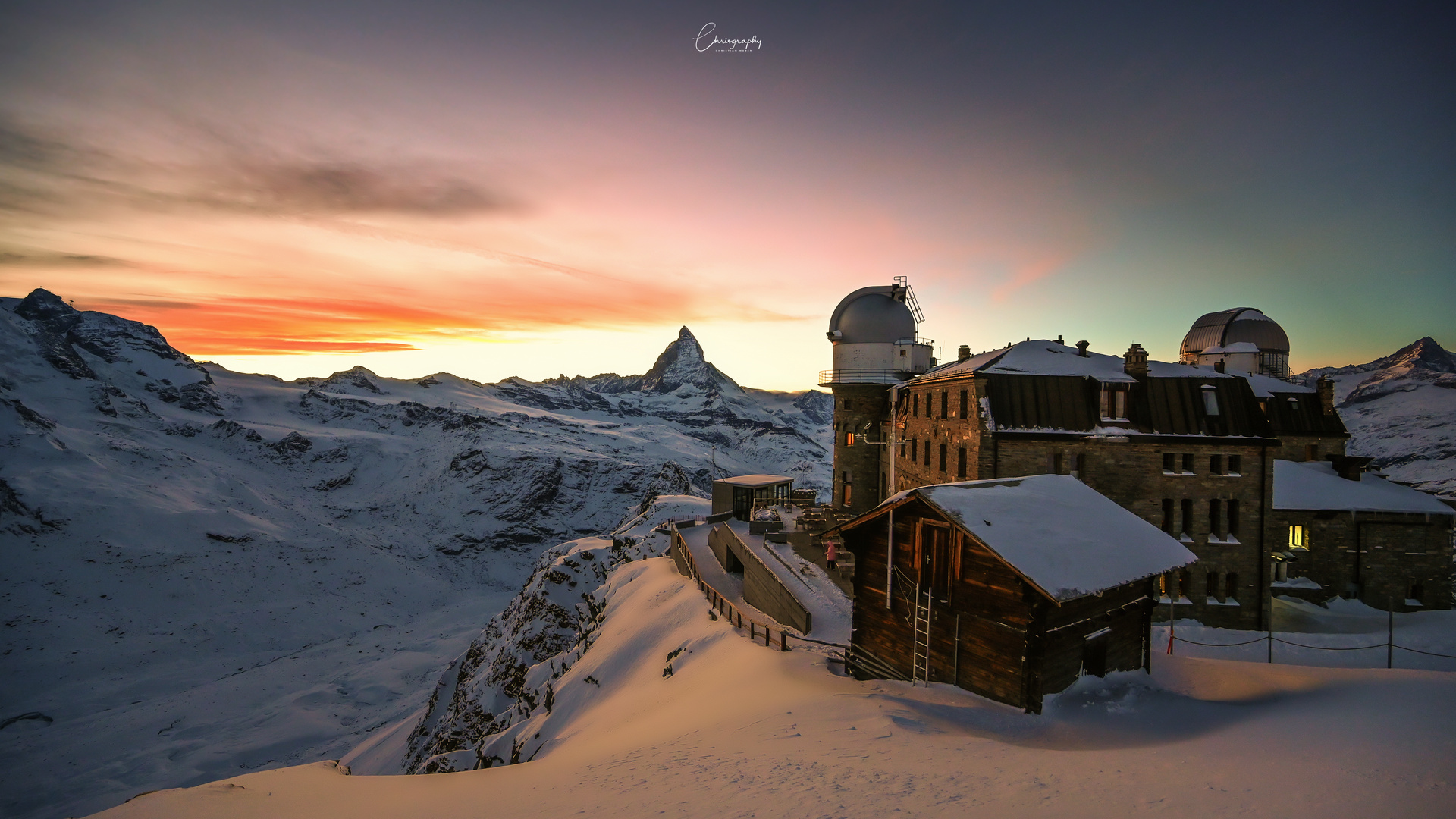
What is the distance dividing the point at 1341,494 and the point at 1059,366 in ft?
73.0

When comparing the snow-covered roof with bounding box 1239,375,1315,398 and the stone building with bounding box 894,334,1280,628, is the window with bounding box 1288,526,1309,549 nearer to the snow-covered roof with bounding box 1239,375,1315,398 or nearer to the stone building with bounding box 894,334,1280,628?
the snow-covered roof with bounding box 1239,375,1315,398

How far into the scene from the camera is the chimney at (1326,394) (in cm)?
3944

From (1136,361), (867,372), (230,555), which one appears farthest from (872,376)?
(230,555)

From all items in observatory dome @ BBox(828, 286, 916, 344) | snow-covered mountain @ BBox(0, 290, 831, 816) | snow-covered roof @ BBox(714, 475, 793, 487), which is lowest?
snow-covered mountain @ BBox(0, 290, 831, 816)

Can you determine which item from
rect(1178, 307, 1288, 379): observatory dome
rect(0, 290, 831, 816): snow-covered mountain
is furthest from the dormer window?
rect(0, 290, 831, 816): snow-covered mountain

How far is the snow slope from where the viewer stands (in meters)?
9.09

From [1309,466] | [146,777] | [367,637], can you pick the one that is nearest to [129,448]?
[367,637]

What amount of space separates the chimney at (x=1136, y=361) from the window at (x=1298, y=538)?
55.4 feet

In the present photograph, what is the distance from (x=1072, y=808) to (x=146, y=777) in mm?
60112

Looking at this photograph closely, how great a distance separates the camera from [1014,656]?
546 inches

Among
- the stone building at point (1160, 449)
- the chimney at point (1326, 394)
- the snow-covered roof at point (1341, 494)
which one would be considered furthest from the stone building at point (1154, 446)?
the chimney at point (1326, 394)

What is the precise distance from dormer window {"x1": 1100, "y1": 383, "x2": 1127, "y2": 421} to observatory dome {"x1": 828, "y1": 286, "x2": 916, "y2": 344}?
13890mm

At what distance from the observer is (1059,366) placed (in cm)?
2942

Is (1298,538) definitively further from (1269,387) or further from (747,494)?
(747,494)
